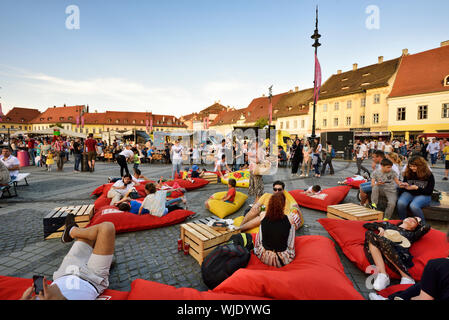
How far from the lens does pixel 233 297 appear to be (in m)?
2.32

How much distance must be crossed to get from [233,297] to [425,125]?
39.5m

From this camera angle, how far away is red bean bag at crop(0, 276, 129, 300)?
2.46 metres

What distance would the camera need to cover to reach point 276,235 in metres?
3.18

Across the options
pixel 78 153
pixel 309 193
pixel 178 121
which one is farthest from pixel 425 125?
pixel 178 121

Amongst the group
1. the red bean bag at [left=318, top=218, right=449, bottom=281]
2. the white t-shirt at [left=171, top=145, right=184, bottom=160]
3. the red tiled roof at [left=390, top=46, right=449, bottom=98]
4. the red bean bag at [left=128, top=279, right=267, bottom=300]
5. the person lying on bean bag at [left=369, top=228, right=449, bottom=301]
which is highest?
the red tiled roof at [left=390, top=46, right=449, bottom=98]

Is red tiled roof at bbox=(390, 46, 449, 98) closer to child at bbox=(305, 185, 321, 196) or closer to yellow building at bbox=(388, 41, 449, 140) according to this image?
yellow building at bbox=(388, 41, 449, 140)

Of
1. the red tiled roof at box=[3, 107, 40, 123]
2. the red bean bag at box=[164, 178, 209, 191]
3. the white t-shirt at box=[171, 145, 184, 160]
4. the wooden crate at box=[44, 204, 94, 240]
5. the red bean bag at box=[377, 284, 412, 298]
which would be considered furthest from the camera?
the red tiled roof at box=[3, 107, 40, 123]

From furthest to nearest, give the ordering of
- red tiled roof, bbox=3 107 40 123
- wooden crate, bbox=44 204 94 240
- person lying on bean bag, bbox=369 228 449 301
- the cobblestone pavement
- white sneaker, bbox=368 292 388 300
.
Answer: red tiled roof, bbox=3 107 40 123 → wooden crate, bbox=44 204 94 240 → the cobblestone pavement → white sneaker, bbox=368 292 388 300 → person lying on bean bag, bbox=369 228 449 301

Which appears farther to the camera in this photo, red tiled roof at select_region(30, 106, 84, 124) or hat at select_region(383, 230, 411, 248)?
red tiled roof at select_region(30, 106, 84, 124)

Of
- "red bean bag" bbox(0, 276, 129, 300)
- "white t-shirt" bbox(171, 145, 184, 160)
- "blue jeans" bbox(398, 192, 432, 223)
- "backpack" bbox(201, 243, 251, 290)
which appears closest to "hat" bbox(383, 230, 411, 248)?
"blue jeans" bbox(398, 192, 432, 223)

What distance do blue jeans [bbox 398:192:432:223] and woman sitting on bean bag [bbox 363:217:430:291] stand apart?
1.49 meters

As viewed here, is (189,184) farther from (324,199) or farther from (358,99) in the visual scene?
(358,99)

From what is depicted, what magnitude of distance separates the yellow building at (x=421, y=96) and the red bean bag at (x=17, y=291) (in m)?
39.6
